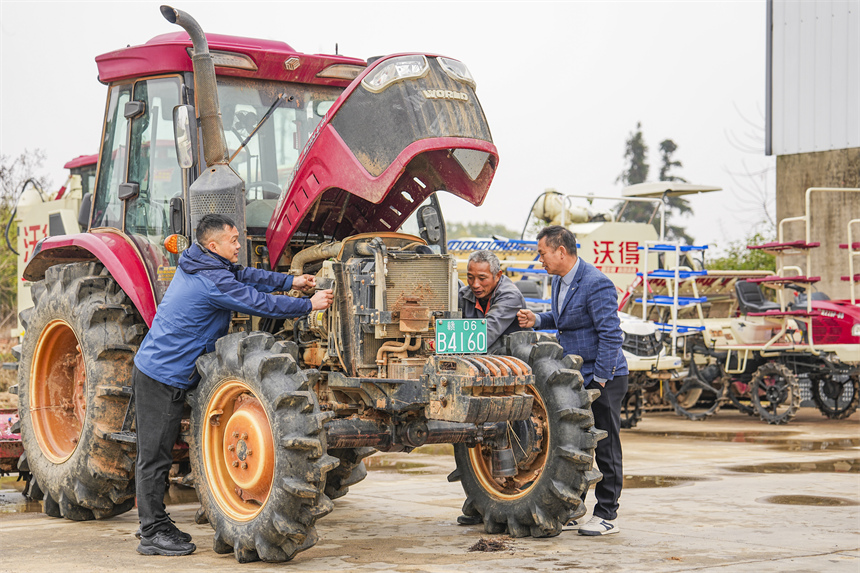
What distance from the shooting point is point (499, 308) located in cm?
697

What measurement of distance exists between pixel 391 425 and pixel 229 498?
3.39 feet

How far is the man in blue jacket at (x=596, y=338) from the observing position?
6.77m

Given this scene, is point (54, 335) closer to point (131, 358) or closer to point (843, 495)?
point (131, 358)

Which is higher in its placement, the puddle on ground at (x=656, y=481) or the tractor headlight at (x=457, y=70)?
the tractor headlight at (x=457, y=70)

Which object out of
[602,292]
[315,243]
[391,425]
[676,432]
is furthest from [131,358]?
[676,432]

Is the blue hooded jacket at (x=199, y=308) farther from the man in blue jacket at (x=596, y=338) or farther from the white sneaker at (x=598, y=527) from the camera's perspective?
the white sneaker at (x=598, y=527)

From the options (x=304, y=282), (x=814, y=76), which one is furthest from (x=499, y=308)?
(x=814, y=76)

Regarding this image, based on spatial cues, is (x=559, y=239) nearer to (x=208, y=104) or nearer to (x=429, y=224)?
(x=429, y=224)

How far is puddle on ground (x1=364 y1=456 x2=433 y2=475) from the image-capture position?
10.1 m

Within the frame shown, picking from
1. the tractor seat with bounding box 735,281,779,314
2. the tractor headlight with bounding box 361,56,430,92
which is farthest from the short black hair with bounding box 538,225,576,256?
the tractor seat with bounding box 735,281,779,314

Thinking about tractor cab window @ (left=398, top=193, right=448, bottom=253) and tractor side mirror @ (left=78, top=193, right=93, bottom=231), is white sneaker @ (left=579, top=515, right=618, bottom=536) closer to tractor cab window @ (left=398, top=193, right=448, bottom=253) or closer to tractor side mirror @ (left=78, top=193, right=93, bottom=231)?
tractor cab window @ (left=398, top=193, right=448, bottom=253)

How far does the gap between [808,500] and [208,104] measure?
5.35 meters

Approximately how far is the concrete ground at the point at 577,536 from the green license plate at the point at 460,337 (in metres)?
1.16

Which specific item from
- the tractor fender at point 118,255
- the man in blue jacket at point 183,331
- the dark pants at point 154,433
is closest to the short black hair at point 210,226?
the man in blue jacket at point 183,331
